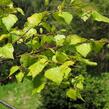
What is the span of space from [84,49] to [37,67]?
267mm

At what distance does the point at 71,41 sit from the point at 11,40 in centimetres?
35

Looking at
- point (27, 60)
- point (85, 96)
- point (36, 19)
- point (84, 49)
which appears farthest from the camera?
point (85, 96)

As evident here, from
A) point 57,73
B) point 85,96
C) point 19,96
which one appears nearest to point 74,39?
point 57,73

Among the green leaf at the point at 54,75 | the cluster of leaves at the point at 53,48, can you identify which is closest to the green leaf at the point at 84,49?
the cluster of leaves at the point at 53,48

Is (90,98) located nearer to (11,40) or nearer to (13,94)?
(13,94)

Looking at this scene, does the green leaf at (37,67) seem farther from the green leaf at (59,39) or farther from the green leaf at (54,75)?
the green leaf at (59,39)

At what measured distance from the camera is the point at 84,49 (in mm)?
2164

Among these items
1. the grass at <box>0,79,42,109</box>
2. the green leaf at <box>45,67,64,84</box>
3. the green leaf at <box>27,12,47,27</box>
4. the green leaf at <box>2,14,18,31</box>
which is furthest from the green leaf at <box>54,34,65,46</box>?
the grass at <box>0,79,42,109</box>

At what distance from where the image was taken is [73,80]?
8.32 ft

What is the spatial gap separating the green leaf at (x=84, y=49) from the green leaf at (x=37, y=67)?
0.61 ft

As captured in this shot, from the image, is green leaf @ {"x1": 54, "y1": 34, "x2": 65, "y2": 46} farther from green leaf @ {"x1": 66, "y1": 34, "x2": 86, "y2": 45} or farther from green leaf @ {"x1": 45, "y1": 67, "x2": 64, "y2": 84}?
green leaf @ {"x1": 45, "y1": 67, "x2": 64, "y2": 84}

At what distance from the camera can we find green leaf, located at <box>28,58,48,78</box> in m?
2.04

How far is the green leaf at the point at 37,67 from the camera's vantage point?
2039mm

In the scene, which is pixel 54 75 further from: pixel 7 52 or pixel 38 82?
pixel 7 52
